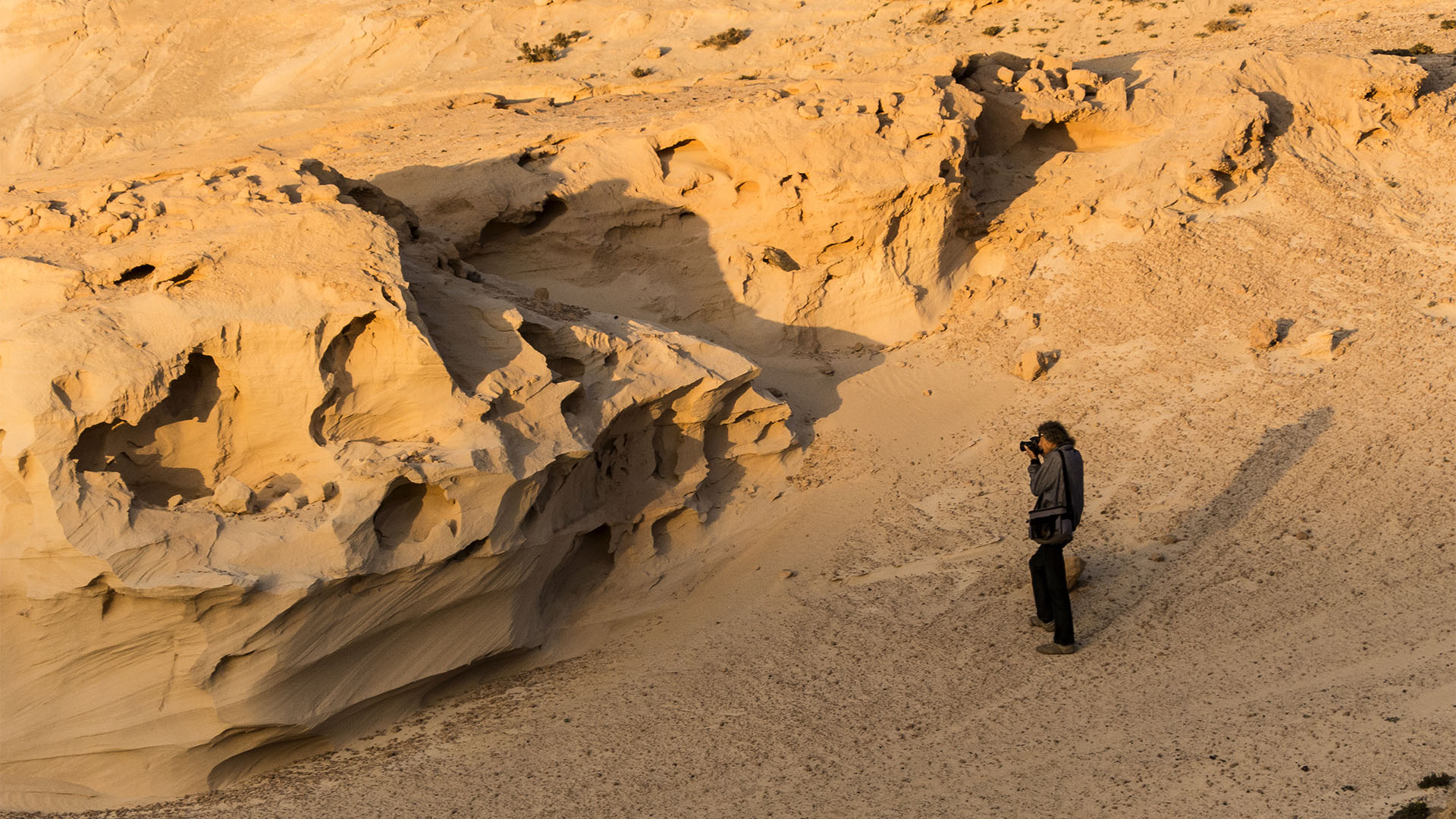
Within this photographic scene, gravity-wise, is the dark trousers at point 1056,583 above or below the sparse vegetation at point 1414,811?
below

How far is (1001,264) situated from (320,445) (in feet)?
23.3

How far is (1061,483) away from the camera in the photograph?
6.84m

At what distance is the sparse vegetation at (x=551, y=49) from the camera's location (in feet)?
65.4

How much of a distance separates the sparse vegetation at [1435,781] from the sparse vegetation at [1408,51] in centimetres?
1202

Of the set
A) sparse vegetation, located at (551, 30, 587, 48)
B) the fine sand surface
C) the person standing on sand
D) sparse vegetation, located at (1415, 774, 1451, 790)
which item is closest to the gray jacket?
the person standing on sand

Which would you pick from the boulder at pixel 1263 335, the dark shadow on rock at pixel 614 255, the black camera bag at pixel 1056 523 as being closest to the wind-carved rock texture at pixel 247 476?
Answer: the dark shadow on rock at pixel 614 255

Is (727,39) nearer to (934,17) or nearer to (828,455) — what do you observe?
(934,17)

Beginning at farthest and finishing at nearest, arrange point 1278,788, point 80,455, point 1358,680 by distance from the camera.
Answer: point 80,455 → point 1358,680 → point 1278,788

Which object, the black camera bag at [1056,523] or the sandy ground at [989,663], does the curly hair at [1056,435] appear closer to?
the black camera bag at [1056,523]

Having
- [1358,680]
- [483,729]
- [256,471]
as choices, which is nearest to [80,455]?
[256,471]

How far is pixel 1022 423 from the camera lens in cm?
976

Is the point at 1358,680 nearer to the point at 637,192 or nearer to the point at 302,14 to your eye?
Result: the point at 637,192

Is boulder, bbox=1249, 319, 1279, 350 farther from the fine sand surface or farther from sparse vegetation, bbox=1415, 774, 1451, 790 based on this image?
sparse vegetation, bbox=1415, 774, 1451, 790

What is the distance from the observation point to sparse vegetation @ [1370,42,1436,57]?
14.1m
